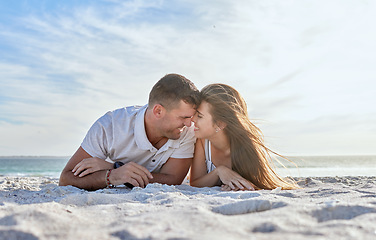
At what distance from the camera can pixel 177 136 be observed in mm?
3879

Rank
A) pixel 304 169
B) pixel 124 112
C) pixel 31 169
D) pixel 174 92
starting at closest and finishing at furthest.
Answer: pixel 174 92
pixel 124 112
pixel 304 169
pixel 31 169

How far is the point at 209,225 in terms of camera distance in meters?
1.42

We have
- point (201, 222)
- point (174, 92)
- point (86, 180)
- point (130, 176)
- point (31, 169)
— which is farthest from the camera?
point (31, 169)

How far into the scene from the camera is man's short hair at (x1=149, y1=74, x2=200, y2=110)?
3.72m

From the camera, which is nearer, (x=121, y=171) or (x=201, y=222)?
(x=201, y=222)

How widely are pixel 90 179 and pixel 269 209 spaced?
7.32 ft

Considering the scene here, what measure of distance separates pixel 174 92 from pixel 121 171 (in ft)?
3.40

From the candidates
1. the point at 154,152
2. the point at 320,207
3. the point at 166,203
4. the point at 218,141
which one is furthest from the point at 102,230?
the point at 218,141

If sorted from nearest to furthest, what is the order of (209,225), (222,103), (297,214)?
(209,225) < (297,214) < (222,103)

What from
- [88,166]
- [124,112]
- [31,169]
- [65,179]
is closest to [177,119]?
[124,112]

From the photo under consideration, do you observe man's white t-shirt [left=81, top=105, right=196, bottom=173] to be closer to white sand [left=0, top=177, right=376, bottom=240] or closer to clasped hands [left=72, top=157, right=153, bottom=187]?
clasped hands [left=72, top=157, right=153, bottom=187]

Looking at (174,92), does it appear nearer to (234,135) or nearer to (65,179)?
(234,135)

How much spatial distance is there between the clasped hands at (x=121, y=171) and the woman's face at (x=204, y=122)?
2.56 feet

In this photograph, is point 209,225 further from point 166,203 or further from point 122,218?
point 166,203
